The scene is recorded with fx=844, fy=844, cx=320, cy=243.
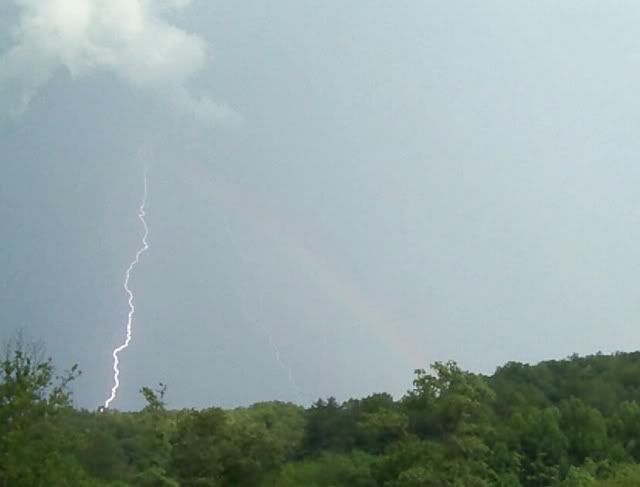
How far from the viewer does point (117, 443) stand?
33062 mm

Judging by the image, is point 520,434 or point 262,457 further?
point 520,434

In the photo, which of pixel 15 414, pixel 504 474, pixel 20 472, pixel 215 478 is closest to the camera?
pixel 20 472

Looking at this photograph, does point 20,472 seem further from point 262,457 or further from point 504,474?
point 504,474

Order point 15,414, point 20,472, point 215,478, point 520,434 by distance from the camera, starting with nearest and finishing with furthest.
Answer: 1. point 20,472
2. point 15,414
3. point 215,478
4. point 520,434

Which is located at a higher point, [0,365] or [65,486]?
[0,365]

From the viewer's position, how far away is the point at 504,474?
31.3m

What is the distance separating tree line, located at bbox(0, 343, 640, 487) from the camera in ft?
56.7

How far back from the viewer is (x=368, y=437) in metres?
38.5

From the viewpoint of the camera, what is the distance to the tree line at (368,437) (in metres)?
17.3

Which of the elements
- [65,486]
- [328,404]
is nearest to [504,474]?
[328,404]

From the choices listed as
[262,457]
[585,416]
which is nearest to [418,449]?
[262,457]

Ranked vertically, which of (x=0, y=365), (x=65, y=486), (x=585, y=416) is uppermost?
(x=585, y=416)

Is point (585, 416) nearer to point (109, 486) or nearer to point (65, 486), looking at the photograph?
point (109, 486)

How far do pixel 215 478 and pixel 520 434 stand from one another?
16387 millimetres
